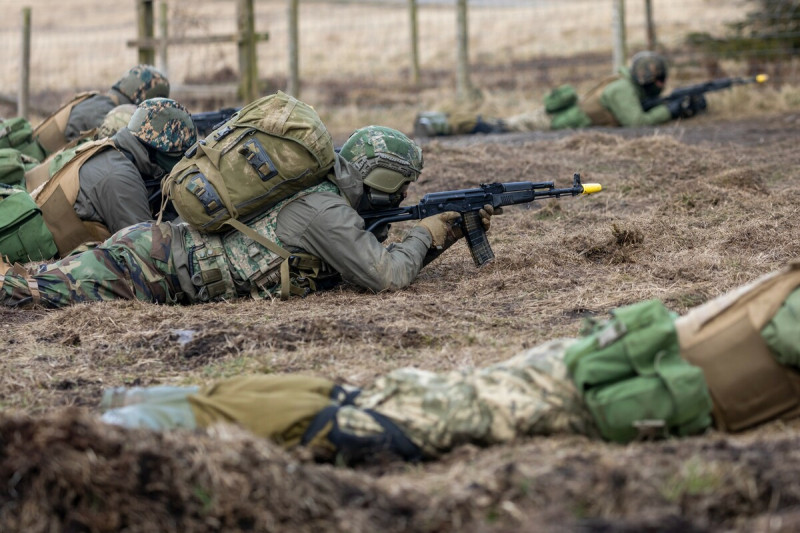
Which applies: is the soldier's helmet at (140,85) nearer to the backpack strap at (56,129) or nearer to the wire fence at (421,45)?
the backpack strap at (56,129)

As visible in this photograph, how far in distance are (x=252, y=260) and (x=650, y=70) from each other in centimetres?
769

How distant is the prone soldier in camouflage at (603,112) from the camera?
464 inches

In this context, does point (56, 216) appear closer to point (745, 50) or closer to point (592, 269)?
point (592, 269)

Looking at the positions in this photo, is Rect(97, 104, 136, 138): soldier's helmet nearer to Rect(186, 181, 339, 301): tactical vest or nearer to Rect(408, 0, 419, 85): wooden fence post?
Rect(186, 181, 339, 301): tactical vest

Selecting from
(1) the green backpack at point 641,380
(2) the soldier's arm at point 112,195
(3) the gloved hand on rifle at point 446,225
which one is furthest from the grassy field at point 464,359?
(2) the soldier's arm at point 112,195

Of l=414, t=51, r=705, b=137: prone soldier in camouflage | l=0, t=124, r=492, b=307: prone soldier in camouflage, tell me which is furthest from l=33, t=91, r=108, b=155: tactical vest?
l=414, t=51, r=705, b=137: prone soldier in camouflage

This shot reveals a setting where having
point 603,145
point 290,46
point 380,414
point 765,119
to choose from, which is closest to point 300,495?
point 380,414

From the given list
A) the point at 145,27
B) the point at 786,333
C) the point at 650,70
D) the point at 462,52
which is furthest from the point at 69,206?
the point at 462,52

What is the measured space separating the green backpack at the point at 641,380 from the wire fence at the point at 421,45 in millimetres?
11642

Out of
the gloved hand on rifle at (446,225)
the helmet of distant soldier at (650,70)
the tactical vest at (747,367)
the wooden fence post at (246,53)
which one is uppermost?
the wooden fence post at (246,53)

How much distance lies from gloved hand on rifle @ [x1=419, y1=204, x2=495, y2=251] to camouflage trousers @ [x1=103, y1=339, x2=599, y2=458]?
2451mm

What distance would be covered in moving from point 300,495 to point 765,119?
1044cm

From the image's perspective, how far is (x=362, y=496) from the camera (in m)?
2.77

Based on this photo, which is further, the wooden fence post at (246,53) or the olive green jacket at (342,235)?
the wooden fence post at (246,53)
